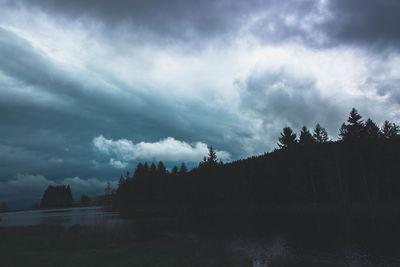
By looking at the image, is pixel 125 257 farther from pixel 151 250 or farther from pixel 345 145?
pixel 345 145

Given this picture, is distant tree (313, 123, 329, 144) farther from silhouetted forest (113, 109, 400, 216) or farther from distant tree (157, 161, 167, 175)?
distant tree (157, 161, 167, 175)

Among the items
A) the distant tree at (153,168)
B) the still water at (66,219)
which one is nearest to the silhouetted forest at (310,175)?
the distant tree at (153,168)

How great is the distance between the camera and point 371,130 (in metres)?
62.5

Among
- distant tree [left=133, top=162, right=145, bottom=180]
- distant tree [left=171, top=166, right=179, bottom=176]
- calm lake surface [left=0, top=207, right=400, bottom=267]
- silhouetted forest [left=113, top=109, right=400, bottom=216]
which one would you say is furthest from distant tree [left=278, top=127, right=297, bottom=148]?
distant tree [left=133, top=162, right=145, bottom=180]

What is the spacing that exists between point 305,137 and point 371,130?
17822 mm

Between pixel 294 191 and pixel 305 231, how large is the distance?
38.0 m

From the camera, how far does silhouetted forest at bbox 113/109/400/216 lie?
193ft

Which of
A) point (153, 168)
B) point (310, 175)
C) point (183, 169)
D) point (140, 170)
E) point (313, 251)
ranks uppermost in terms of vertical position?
point (153, 168)

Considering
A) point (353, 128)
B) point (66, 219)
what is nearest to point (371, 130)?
point (353, 128)

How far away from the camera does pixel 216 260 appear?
2208 cm

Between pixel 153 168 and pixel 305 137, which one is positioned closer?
pixel 305 137

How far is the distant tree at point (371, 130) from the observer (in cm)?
5757

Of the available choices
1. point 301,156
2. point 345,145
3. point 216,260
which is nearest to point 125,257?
point 216,260

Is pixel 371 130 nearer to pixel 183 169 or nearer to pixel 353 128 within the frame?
pixel 353 128
